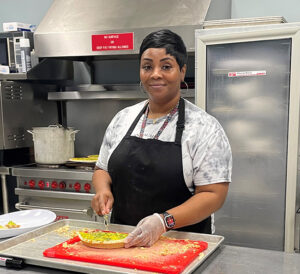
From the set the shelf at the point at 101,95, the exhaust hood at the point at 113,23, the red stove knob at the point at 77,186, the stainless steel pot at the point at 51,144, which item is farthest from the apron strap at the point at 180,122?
the stainless steel pot at the point at 51,144

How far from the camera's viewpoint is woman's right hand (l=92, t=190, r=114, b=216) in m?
1.64

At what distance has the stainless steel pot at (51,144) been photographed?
3.04 metres

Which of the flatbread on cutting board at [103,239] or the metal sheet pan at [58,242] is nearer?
the metal sheet pan at [58,242]

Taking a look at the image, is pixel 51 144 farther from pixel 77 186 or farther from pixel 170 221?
pixel 170 221

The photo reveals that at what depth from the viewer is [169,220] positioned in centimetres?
144

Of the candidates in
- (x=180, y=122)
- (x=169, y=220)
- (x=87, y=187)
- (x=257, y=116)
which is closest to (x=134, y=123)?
(x=180, y=122)

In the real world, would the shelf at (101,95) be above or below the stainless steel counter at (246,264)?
above

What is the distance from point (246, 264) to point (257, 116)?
1.37 meters

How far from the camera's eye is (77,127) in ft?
11.9

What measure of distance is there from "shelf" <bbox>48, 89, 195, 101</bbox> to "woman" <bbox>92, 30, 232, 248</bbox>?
1222 mm

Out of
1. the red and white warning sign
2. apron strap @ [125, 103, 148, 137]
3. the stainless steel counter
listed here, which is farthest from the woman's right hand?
the red and white warning sign

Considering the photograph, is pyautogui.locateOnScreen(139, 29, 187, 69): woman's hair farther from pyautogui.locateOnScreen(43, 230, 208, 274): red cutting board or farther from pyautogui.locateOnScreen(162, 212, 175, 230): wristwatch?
pyautogui.locateOnScreen(43, 230, 208, 274): red cutting board

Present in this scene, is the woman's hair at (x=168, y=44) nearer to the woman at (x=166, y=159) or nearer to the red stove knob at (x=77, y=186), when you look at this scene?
the woman at (x=166, y=159)

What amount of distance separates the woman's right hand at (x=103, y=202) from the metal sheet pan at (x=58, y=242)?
66 millimetres
